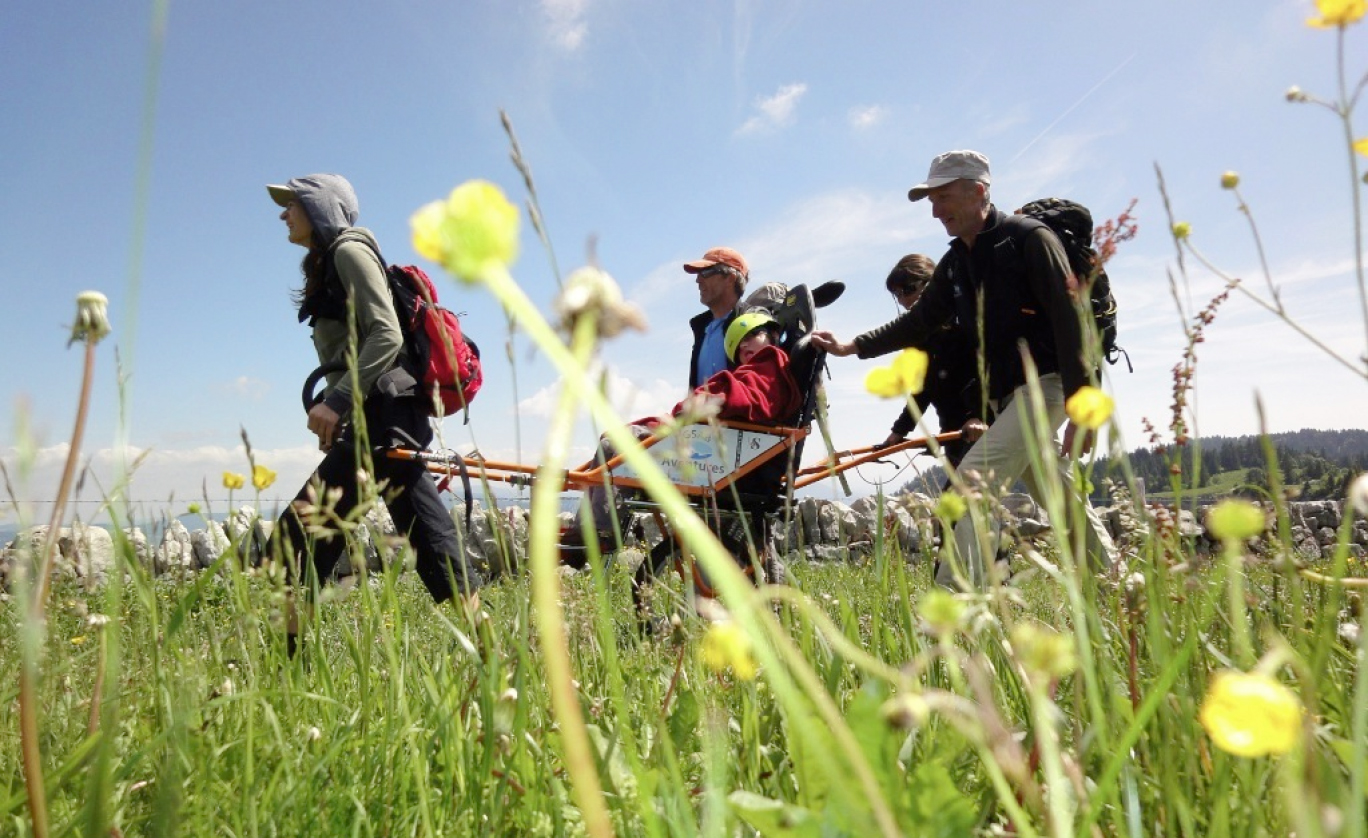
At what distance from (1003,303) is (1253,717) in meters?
3.60

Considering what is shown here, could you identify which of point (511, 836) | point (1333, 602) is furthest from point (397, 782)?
point (1333, 602)

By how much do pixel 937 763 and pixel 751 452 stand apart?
13.0 feet

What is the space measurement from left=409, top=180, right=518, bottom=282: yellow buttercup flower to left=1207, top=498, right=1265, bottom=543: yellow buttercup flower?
424 millimetres

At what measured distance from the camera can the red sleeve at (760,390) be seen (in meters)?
4.41

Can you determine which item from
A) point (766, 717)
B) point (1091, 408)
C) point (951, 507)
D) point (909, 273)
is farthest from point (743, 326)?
point (1091, 408)

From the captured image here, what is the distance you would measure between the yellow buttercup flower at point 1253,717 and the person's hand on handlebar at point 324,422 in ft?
10.8

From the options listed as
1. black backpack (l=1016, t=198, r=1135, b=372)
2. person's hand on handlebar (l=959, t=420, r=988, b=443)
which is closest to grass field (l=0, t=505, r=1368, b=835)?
person's hand on handlebar (l=959, t=420, r=988, b=443)

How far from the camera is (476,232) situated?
8.9 inches

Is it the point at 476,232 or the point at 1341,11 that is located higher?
the point at 1341,11

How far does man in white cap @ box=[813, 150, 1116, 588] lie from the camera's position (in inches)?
129

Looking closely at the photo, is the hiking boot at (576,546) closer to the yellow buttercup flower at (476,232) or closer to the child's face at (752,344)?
the child's face at (752,344)

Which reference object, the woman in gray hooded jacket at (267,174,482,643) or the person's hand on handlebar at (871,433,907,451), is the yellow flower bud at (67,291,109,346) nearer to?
the woman in gray hooded jacket at (267,174,482,643)

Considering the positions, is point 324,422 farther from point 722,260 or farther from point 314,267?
point 722,260

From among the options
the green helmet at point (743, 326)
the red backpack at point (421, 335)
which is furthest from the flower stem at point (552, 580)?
the green helmet at point (743, 326)
